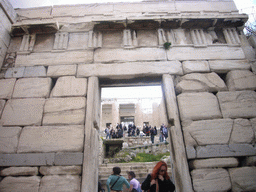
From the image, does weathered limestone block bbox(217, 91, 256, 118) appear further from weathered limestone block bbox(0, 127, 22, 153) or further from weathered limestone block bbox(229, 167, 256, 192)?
weathered limestone block bbox(0, 127, 22, 153)

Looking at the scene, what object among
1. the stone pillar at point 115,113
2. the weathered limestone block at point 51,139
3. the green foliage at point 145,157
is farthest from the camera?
the stone pillar at point 115,113

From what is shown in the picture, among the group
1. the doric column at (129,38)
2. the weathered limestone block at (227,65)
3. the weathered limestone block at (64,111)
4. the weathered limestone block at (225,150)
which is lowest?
the weathered limestone block at (225,150)

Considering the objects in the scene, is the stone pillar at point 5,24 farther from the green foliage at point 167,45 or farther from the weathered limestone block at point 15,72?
the green foliage at point 167,45

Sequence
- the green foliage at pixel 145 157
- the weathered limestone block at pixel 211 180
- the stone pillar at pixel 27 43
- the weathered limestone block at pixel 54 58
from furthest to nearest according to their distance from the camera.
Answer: the green foliage at pixel 145 157, the stone pillar at pixel 27 43, the weathered limestone block at pixel 54 58, the weathered limestone block at pixel 211 180

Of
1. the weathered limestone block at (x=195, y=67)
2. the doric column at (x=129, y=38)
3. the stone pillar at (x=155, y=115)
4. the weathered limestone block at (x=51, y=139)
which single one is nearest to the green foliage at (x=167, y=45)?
the weathered limestone block at (x=195, y=67)

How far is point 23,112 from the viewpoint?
323 centimetres

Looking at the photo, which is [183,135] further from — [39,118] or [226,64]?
[39,118]

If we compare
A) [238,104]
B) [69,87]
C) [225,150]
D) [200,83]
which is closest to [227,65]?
[200,83]

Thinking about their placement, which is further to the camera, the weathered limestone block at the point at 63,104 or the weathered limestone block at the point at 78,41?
the weathered limestone block at the point at 78,41

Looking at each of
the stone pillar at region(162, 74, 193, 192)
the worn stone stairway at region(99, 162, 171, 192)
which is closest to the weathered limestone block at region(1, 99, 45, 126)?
the stone pillar at region(162, 74, 193, 192)

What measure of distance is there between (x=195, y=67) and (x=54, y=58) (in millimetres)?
3627

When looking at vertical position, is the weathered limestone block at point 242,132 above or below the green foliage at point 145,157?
below

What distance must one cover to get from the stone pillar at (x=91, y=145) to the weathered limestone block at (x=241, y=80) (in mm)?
3208

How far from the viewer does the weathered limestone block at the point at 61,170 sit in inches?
108
